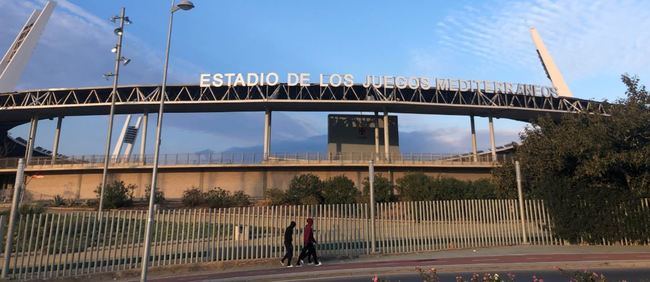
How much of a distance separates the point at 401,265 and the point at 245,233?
205 inches

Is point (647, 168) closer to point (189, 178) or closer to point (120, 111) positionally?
point (189, 178)

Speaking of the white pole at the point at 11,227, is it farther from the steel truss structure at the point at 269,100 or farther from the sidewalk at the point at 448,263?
Result: the steel truss structure at the point at 269,100

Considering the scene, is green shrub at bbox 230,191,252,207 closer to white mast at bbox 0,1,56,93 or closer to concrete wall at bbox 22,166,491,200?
concrete wall at bbox 22,166,491,200

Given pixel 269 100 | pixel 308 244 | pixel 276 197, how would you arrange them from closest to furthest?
1. pixel 308 244
2. pixel 276 197
3. pixel 269 100

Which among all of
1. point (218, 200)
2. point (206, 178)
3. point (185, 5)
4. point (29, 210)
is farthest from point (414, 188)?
point (185, 5)

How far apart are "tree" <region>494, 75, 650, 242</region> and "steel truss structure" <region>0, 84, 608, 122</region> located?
28755 millimetres

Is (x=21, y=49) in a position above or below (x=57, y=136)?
above

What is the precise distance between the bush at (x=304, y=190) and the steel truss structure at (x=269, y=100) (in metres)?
11.2

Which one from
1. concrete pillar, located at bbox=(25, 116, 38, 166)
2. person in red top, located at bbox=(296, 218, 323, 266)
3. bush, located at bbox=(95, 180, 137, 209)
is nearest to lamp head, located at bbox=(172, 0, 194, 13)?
person in red top, located at bbox=(296, 218, 323, 266)

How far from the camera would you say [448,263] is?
13641 mm

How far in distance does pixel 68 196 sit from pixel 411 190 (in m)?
35.0

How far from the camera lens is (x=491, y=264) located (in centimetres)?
1316

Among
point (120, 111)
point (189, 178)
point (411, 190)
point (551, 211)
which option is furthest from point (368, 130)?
point (551, 211)

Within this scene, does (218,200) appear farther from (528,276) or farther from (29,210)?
(528,276)
